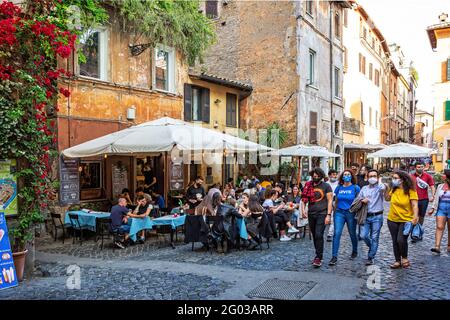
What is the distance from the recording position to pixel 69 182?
38.4 feet

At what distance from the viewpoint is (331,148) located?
23.8 meters

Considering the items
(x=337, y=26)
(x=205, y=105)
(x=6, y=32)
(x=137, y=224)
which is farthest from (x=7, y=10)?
(x=337, y=26)

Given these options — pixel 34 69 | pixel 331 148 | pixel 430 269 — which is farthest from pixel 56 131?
pixel 331 148

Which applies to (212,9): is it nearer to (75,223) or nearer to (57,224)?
(57,224)

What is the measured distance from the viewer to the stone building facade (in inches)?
790

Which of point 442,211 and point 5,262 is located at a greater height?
point 442,211

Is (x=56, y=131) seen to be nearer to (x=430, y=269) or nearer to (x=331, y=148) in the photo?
(x=430, y=269)

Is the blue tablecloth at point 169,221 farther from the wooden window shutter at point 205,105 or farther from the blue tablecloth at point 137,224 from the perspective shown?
the wooden window shutter at point 205,105

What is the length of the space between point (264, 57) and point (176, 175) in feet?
28.2

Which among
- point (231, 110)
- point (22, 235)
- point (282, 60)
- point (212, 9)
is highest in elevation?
point (212, 9)

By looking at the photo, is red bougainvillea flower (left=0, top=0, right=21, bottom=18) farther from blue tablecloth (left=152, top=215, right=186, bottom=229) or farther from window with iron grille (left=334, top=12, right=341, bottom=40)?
window with iron grille (left=334, top=12, right=341, bottom=40)

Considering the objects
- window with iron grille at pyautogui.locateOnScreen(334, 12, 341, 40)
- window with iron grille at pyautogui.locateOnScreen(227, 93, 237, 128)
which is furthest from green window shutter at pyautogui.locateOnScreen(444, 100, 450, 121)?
window with iron grille at pyautogui.locateOnScreen(227, 93, 237, 128)

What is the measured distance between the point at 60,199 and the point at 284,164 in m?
10.7

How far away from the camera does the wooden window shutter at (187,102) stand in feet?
53.6
